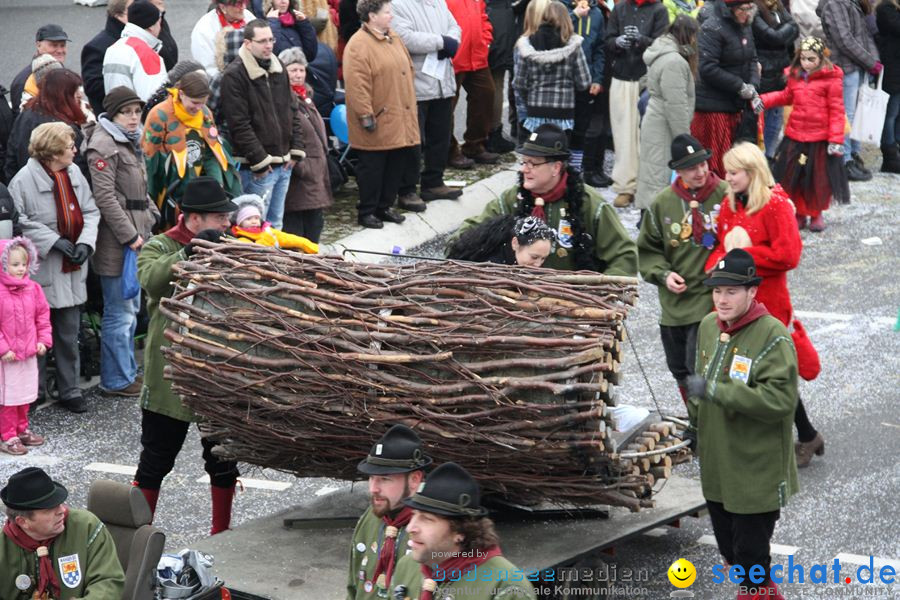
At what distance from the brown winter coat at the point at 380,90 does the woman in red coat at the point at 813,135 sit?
3529 mm

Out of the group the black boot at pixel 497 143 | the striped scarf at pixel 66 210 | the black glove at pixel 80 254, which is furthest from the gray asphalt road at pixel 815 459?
the black boot at pixel 497 143

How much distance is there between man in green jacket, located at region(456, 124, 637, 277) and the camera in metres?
7.51

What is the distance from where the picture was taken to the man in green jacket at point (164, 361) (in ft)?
23.9

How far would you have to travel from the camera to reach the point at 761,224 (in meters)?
8.18

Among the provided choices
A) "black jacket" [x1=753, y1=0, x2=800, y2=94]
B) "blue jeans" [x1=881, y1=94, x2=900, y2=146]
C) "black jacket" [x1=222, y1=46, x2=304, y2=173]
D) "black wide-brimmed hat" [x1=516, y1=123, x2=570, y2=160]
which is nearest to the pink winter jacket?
"black jacket" [x1=222, y1=46, x2=304, y2=173]

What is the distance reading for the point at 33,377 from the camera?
29.5ft

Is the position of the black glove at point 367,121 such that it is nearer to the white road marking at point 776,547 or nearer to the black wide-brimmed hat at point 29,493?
the white road marking at point 776,547

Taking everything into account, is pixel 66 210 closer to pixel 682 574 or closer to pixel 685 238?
pixel 685 238

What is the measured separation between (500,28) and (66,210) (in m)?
6.72

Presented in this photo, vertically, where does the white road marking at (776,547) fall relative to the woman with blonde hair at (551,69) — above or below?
below

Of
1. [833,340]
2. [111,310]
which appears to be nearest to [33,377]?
[111,310]

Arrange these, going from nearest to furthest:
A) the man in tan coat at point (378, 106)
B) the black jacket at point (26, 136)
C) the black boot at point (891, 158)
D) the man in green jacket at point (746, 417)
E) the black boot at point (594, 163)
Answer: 1. the man in green jacket at point (746, 417)
2. the black jacket at point (26, 136)
3. the man in tan coat at point (378, 106)
4. the black boot at point (594, 163)
5. the black boot at point (891, 158)

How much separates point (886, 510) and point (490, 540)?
3.58m

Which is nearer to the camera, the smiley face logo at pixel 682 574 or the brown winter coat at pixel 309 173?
the smiley face logo at pixel 682 574
